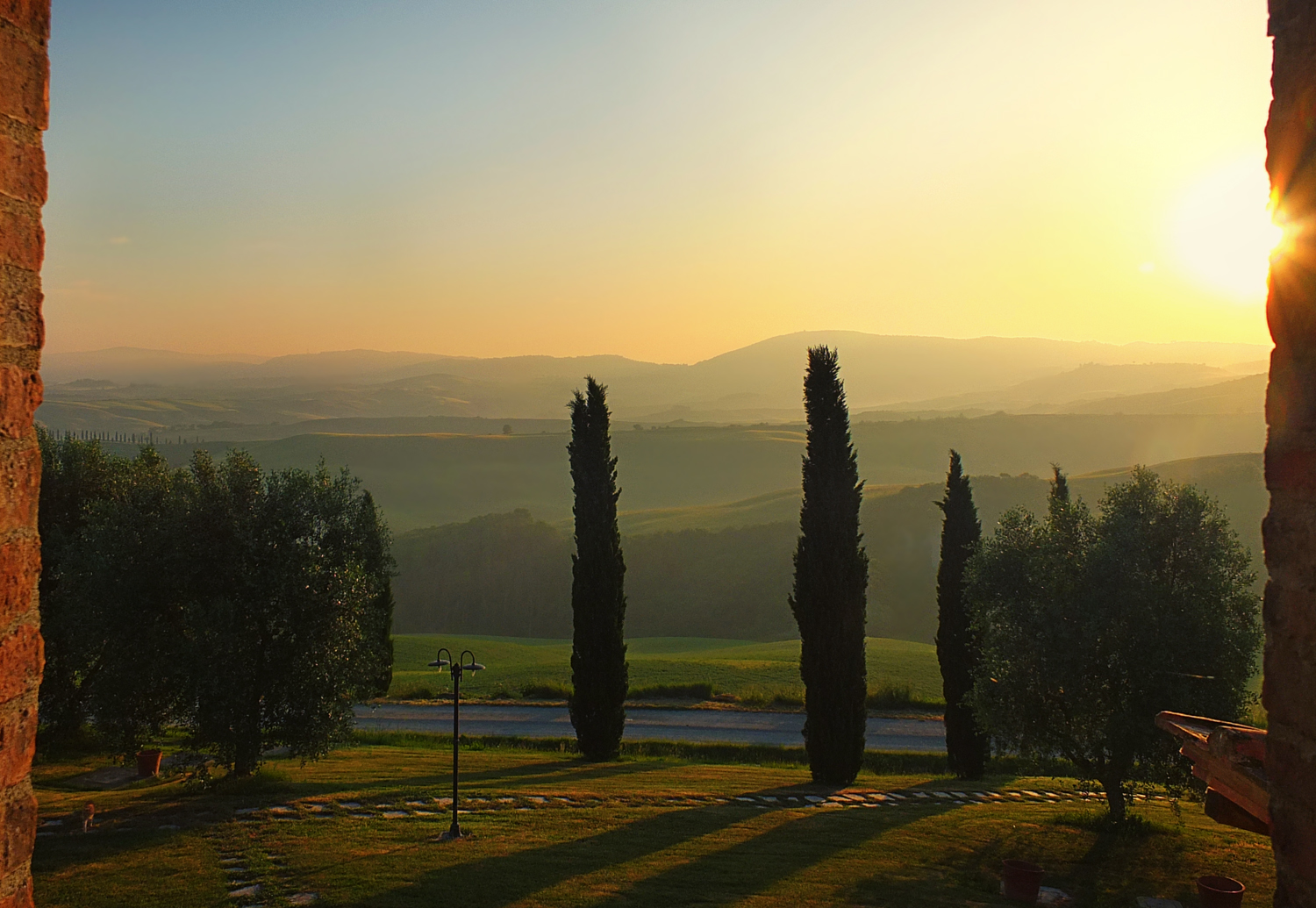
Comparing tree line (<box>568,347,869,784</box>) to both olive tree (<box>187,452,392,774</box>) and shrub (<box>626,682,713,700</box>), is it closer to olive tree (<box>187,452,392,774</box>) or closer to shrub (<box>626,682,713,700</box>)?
olive tree (<box>187,452,392,774</box>)

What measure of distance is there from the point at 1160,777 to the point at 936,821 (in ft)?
14.8

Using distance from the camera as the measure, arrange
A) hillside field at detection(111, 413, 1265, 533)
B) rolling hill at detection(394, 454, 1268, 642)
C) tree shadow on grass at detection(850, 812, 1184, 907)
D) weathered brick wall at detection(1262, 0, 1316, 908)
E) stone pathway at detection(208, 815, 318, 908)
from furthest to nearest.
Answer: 1. hillside field at detection(111, 413, 1265, 533)
2. rolling hill at detection(394, 454, 1268, 642)
3. tree shadow on grass at detection(850, 812, 1184, 907)
4. stone pathway at detection(208, 815, 318, 908)
5. weathered brick wall at detection(1262, 0, 1316, 908)

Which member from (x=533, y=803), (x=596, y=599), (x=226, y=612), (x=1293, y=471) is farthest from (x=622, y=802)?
(x=1293, y=471)

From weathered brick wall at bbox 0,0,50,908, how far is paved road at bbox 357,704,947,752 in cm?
2778

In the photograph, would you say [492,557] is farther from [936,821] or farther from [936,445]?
[936,445]

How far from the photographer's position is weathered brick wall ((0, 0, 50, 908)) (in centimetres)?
285

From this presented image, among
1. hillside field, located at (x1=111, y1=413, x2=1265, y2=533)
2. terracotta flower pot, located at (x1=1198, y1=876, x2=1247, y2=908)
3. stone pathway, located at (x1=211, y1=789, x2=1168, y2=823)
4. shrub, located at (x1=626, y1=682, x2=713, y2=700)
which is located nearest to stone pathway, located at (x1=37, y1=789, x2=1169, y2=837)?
stone pathway, located at (x1=211, y1=789, x2=1168, y2=823)

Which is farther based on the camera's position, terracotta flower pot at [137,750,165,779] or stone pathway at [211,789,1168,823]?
terracotta flower pot at [137,750,165,779]

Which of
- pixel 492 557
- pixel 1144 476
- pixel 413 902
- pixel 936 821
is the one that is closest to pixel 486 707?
pixel 936 821

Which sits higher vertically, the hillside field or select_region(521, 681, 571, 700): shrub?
the hillside field

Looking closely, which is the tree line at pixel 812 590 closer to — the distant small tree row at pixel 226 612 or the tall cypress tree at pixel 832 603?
the tall cypress tree at pixel 832 603

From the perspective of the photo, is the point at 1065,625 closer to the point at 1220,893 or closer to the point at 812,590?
the point at 1220,893

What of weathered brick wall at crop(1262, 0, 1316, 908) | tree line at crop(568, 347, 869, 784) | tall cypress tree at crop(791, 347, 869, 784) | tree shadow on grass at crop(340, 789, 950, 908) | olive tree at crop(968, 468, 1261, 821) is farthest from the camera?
tree line at crop(568, 347, 869, 784)

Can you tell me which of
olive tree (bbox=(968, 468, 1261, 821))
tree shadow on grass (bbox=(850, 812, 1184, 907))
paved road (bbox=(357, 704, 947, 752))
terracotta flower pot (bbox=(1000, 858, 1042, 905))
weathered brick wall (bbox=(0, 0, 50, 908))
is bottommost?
paved road (bbox=(357, 704, 947, 752))
